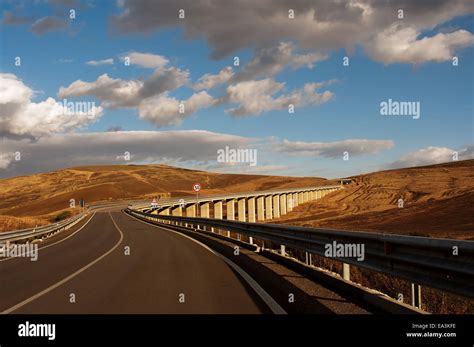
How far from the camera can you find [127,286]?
9938mm

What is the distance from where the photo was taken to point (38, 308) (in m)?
7.95

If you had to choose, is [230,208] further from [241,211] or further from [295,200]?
[295,200]

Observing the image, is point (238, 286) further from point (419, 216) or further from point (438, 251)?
point (419, 216)

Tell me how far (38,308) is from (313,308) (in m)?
4.36

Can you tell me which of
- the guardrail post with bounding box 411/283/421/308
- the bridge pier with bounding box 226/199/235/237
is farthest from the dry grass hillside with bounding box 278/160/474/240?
the guardrail post with bounding box 411/283/421/308

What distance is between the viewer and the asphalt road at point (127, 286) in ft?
25.8

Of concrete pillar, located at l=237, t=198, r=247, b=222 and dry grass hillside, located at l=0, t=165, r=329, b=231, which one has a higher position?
dry grass hillside, located at l=0, t=165, r=329, b=231

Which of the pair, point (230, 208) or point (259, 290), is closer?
point (259, 290)

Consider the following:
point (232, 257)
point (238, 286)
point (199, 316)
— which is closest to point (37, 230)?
point (232, 257)

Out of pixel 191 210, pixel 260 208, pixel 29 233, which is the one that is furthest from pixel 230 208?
pixel 29 233

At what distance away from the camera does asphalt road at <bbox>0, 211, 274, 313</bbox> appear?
7855 mm

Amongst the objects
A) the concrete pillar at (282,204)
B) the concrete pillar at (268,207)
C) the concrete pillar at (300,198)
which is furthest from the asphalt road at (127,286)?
the concrete pillar at (300,198)

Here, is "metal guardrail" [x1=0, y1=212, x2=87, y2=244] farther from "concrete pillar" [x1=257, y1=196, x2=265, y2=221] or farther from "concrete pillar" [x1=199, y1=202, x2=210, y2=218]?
"concrete pillar" [x1=257, y1=196, x2=265, y2=221]

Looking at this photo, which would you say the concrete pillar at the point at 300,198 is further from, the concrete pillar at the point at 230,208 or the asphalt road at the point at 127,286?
the asphalt road at the point at 127,286
